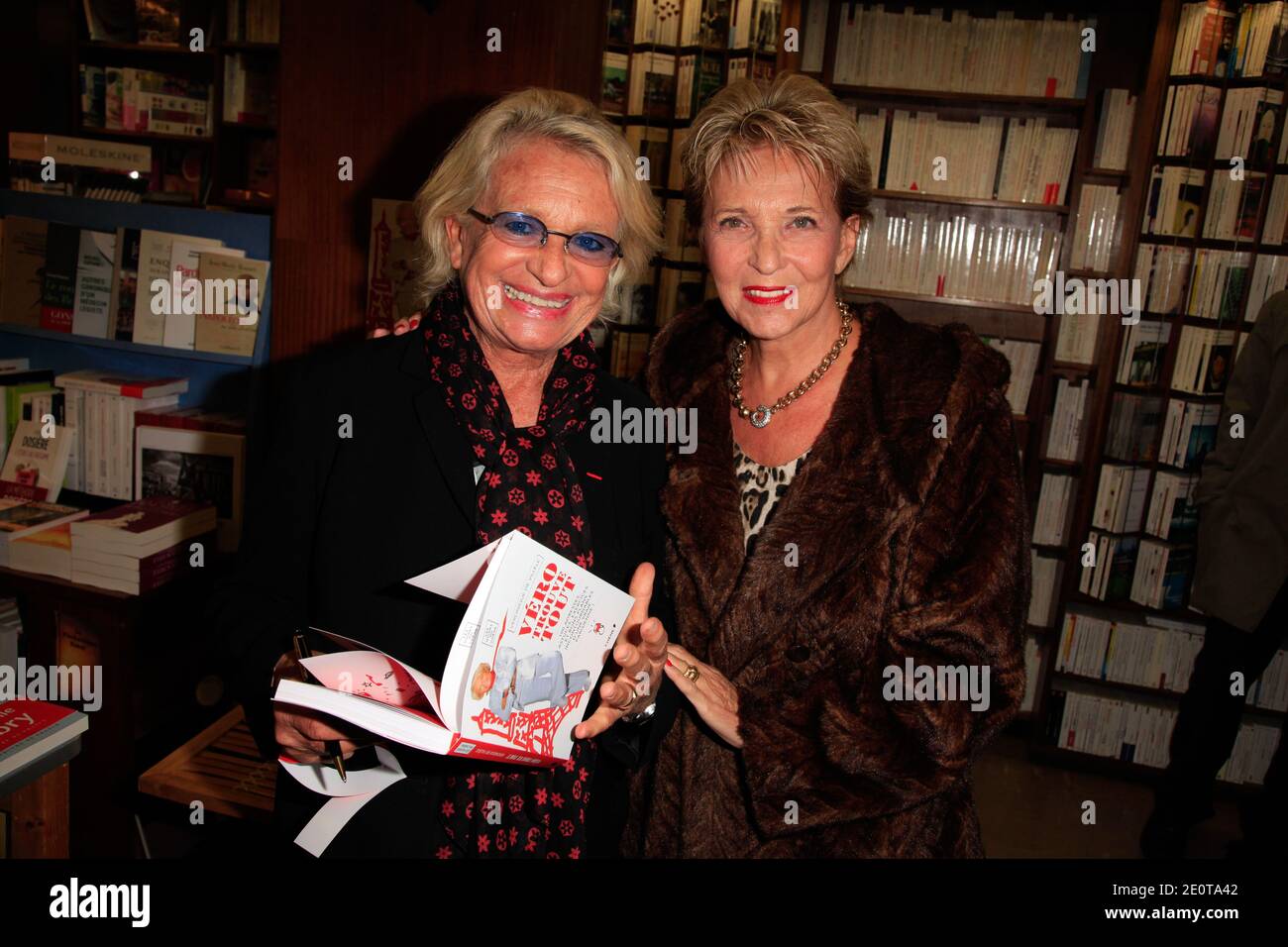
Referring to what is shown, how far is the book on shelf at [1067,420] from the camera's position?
393 centimetres

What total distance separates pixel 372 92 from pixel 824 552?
1794 mm

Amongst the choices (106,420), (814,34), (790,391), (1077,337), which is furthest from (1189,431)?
(106,420)

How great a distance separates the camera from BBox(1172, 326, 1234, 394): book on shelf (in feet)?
11.9

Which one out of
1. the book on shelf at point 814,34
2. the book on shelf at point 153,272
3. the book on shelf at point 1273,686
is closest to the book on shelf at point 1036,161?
the book on shelf at point 814,34

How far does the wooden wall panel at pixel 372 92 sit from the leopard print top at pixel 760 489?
1.22m

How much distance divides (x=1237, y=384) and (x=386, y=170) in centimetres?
303

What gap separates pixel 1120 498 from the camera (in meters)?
3.81

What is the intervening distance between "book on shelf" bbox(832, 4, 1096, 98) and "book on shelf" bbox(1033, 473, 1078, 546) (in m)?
1.84

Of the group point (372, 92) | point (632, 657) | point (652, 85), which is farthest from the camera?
point (652, 85)

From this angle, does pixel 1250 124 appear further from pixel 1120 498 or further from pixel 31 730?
pixel 31 730

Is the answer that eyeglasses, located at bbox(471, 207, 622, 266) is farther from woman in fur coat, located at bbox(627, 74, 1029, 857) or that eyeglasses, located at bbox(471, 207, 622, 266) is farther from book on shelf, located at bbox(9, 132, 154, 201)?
book on shelf, located at bbox(9, 132, 154, 201)

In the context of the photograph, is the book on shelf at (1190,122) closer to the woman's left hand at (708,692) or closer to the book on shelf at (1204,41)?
Result: the book on shelf at (1204,41)

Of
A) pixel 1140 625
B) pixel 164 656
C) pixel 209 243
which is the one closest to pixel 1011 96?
pixel 1140 625
